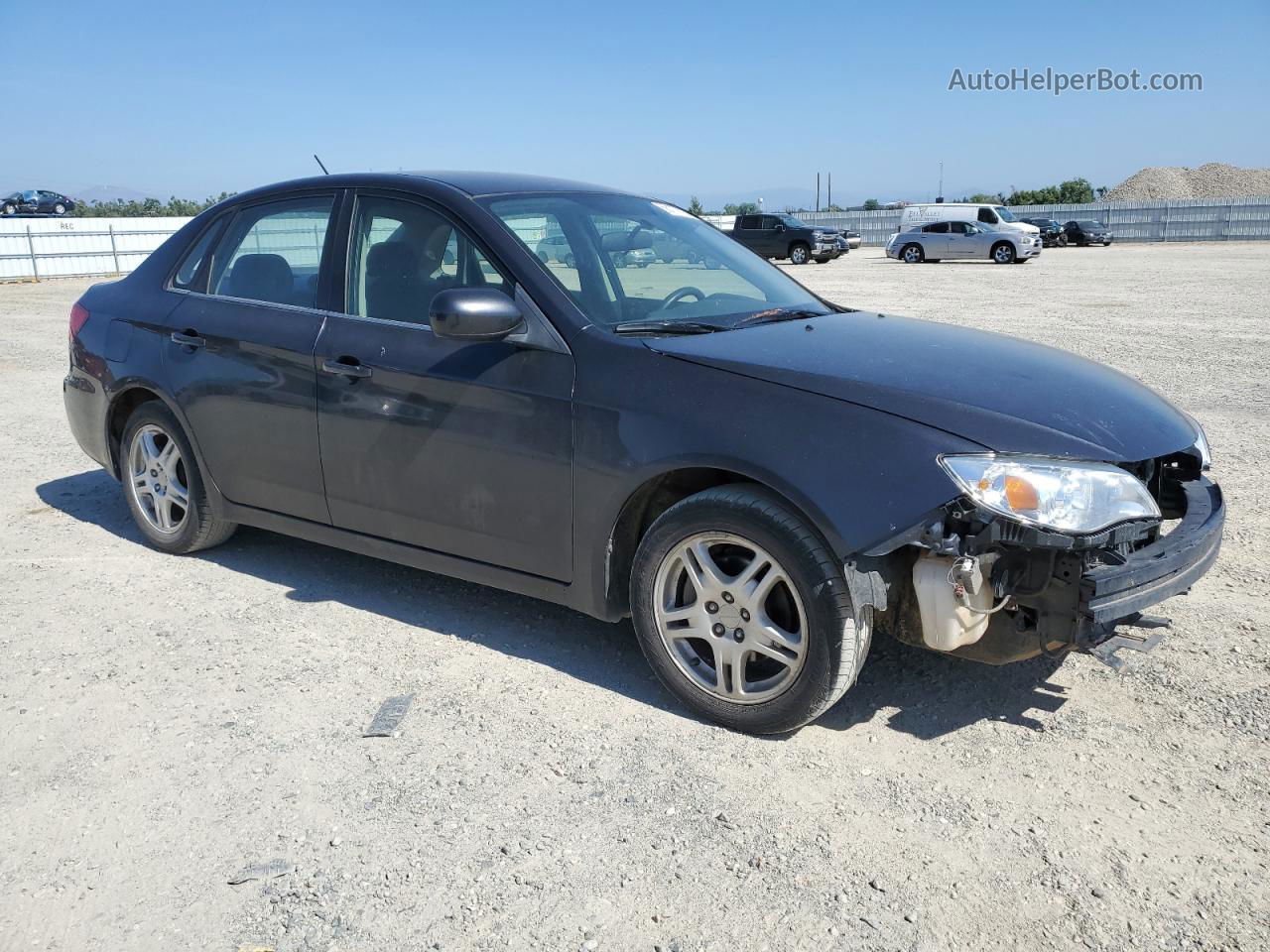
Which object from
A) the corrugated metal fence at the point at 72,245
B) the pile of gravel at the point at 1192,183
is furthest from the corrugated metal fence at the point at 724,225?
the pile of gravel at the point at 1192,183

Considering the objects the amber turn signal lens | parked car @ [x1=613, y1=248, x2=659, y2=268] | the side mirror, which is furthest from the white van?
the amber turn signal lens

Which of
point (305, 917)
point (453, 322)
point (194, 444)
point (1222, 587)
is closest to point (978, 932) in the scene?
point (305, 917)

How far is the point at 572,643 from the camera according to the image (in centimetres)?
436

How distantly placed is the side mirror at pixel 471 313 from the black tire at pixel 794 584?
87 centimetres

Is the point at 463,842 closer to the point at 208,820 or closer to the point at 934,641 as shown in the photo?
the point at 208,820

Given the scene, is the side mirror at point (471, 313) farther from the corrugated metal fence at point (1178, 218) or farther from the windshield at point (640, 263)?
the corrugated metal fence at point (1178, 218)

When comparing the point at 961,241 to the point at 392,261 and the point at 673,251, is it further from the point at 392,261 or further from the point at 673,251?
the point at 392,261

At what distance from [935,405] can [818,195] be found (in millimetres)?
97151

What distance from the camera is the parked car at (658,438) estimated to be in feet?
10.4

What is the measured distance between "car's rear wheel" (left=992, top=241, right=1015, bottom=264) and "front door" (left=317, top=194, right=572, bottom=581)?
111 feet

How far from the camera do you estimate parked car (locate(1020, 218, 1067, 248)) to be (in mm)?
45125

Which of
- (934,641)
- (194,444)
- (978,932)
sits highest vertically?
(194,444)

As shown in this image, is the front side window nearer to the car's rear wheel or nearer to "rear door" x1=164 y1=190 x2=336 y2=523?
"rear door" x1=164 y1=190 x2=336 y2=523

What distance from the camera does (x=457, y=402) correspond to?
13.2 ft
